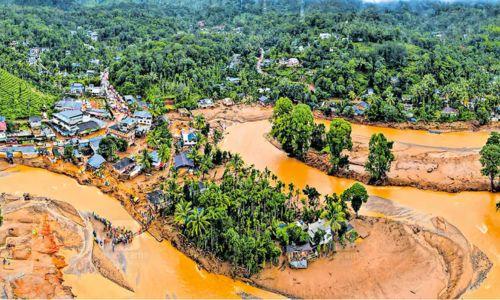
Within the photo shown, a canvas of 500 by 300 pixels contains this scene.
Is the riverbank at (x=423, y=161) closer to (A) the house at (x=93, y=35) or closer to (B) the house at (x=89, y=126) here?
(B) the house at (x=89, y=126)

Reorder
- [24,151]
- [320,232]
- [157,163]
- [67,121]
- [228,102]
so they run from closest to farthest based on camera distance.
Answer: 1. [320,232]
2. [157,163]
3. [24,151]
4. [67,121]
5. [228,102]

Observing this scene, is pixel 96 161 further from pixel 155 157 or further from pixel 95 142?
pixel 155 157

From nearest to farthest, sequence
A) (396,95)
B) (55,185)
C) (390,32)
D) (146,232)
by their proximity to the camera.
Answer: (146,232) → (55,185) → (396,95) → (390,32)

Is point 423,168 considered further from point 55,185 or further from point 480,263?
point 55,185

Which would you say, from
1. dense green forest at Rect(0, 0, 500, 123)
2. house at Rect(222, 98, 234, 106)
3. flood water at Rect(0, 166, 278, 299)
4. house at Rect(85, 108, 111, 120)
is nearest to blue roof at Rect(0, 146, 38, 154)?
flood water at Rect(0, 166, 278, 299)

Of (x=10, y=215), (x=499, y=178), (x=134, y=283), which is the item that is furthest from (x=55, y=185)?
(x=499, y=178)

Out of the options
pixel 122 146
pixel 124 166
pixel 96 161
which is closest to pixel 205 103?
pixel 122 146

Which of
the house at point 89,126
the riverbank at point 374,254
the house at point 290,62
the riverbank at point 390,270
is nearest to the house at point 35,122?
the house at point 89,126
